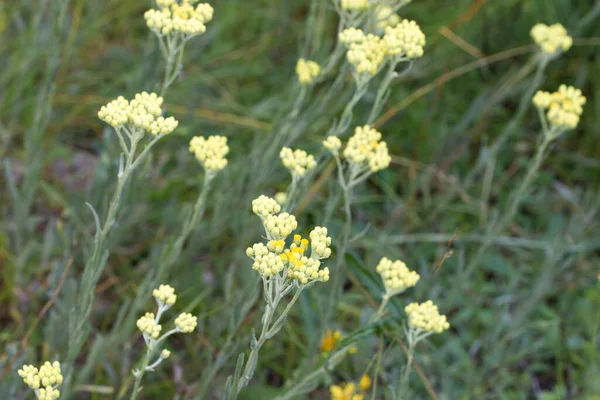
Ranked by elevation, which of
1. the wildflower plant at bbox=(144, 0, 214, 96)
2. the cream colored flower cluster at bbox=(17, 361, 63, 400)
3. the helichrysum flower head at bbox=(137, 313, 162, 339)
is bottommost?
the cream colored flower cluster at bbox=(17, 361, 63, 400)

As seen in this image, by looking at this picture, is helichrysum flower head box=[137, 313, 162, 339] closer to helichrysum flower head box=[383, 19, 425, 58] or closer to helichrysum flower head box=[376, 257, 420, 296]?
helichrysum flower head box=[376, 257, 420, 296]

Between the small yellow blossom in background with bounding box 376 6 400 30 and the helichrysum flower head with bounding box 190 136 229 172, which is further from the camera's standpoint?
the small yellow blossom in background with bounding box 376 6 400 30

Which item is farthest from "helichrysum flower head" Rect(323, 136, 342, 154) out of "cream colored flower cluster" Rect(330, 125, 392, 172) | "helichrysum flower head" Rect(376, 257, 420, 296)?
"helichrysum flower head" Rect(376, 257, 420, 296)

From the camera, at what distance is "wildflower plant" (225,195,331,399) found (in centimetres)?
148

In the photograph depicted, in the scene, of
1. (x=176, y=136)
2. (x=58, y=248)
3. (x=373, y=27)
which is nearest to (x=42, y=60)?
(x=176, y=136)

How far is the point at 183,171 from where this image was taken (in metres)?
3.19

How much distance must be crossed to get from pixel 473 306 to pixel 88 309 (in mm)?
1753

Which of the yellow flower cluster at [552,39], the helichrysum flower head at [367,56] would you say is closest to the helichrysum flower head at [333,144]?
the helichrysum flower head at [367,56]

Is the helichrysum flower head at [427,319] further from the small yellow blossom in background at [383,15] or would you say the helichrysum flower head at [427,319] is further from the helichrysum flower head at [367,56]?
the small yellow blossom in background at [383,15]

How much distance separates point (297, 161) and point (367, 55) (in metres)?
0.35

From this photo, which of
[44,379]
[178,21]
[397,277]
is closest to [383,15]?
[178,21]

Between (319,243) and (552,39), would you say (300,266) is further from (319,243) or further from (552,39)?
(552,39)

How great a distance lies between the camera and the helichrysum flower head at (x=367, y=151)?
6.34 ft

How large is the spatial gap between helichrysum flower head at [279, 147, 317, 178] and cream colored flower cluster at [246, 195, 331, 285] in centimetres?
35
